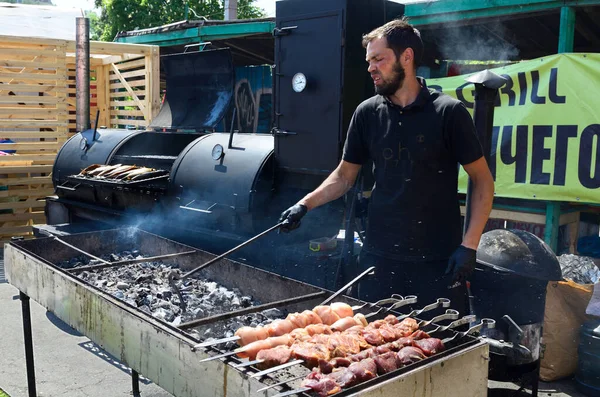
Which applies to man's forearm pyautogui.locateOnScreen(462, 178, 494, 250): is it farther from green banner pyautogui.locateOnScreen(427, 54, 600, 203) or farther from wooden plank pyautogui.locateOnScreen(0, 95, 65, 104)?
wooden plank pyautogui.locateOnScreen(0, 95, 65, 104)

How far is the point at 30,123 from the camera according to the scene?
984cm

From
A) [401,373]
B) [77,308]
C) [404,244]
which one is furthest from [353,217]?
[401,373]

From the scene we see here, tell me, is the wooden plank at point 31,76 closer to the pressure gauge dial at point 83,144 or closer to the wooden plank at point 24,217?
the pressure gauge dial at point 83,144

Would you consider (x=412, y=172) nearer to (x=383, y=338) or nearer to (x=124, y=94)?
(x=383, y=338)

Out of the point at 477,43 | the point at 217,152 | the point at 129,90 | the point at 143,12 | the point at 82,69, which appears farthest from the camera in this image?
the point at 143,12

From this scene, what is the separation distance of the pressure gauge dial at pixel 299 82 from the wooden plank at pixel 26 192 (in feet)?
21.1

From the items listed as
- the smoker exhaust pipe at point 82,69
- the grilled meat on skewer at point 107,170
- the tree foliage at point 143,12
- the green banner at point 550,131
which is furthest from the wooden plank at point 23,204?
the tree foliage at point 143,12

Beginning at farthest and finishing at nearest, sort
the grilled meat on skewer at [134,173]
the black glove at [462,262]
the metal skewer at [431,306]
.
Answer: the grilled meat on skewer at [134,173], the black glove at [462,262], the metal skewer at [431,306]

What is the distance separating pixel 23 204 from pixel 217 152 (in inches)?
219

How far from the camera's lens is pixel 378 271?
3.39 meters

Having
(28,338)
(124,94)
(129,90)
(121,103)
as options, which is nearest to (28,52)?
(129,90)

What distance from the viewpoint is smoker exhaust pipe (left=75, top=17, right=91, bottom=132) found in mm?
9172

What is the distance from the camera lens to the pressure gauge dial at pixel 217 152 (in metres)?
5.87

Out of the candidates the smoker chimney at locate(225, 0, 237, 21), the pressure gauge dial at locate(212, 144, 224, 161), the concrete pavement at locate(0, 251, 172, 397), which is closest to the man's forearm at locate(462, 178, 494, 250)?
the concrete pavement at locate(0, 251, 172, 397)
